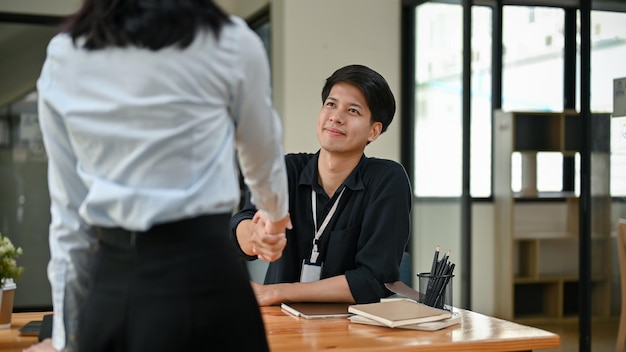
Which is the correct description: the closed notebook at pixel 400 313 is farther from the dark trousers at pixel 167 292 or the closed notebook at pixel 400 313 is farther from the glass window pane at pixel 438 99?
the glass window pane at pixel 438 99

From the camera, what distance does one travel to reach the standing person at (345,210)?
2.32 m

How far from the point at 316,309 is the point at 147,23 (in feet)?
3.81

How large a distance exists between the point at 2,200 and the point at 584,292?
4327 millimetres

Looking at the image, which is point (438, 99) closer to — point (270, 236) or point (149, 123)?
point (270, 236)

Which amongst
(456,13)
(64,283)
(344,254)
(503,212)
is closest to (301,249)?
(344,254)

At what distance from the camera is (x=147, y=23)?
1.18 metres

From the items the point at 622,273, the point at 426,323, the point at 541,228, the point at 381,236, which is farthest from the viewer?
the point at 541,228

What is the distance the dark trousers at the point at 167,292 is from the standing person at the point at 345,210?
1049 millimetres

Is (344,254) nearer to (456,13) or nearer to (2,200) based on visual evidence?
(456,13)

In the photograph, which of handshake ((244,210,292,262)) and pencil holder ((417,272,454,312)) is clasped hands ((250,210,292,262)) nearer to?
handshake ((244,210,292,262))

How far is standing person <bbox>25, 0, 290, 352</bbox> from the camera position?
1184mm

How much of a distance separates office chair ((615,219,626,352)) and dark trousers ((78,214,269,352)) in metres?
3.01

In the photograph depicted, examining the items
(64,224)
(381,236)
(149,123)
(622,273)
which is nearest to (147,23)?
(149,123)

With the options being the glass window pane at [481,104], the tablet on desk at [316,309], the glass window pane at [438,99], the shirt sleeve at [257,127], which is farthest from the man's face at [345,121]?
the glass window pane at [438,99]
